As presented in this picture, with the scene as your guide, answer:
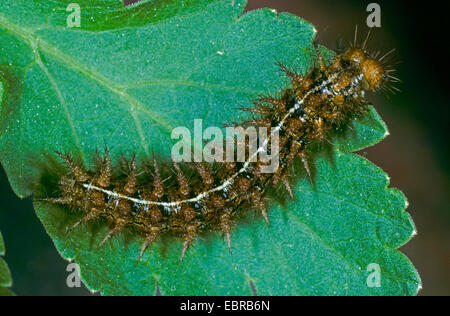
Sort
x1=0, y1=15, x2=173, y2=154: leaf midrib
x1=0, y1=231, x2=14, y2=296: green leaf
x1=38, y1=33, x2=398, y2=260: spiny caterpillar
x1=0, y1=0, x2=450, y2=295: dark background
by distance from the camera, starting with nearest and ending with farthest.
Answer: x1=0, y1=231, x2=14, y2=296: green leaf
x1=0, y1=15, x2=173, y2=154: leaf midrib
x1=38, y1=33, x2=398, y2=260: spiny caterpillar
x1=0, y1=0, x2=450, y2=295: dark background

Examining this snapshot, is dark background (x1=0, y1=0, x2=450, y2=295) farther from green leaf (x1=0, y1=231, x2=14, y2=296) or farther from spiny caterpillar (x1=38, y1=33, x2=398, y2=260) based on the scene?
green leaf (x1=0, y1=231, x2=14, y2=296)

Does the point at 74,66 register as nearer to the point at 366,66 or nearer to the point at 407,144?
the point at 366,66

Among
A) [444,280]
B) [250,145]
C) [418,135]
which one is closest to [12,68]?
[250,145]

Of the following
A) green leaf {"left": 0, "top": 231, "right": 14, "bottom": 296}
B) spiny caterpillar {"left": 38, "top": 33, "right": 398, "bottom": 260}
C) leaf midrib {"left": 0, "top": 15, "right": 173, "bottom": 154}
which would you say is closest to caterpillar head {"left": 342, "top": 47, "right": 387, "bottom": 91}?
spiny caterpillar {"left": 38, "top": 33, "right": 398, "bottom": 260}

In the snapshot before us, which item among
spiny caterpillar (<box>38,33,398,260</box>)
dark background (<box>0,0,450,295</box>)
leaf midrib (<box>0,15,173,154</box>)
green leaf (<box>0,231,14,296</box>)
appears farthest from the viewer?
dark background (<box>0,0,450,295</box>)

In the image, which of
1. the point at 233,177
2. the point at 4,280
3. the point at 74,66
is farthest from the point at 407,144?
the point at 4,280
